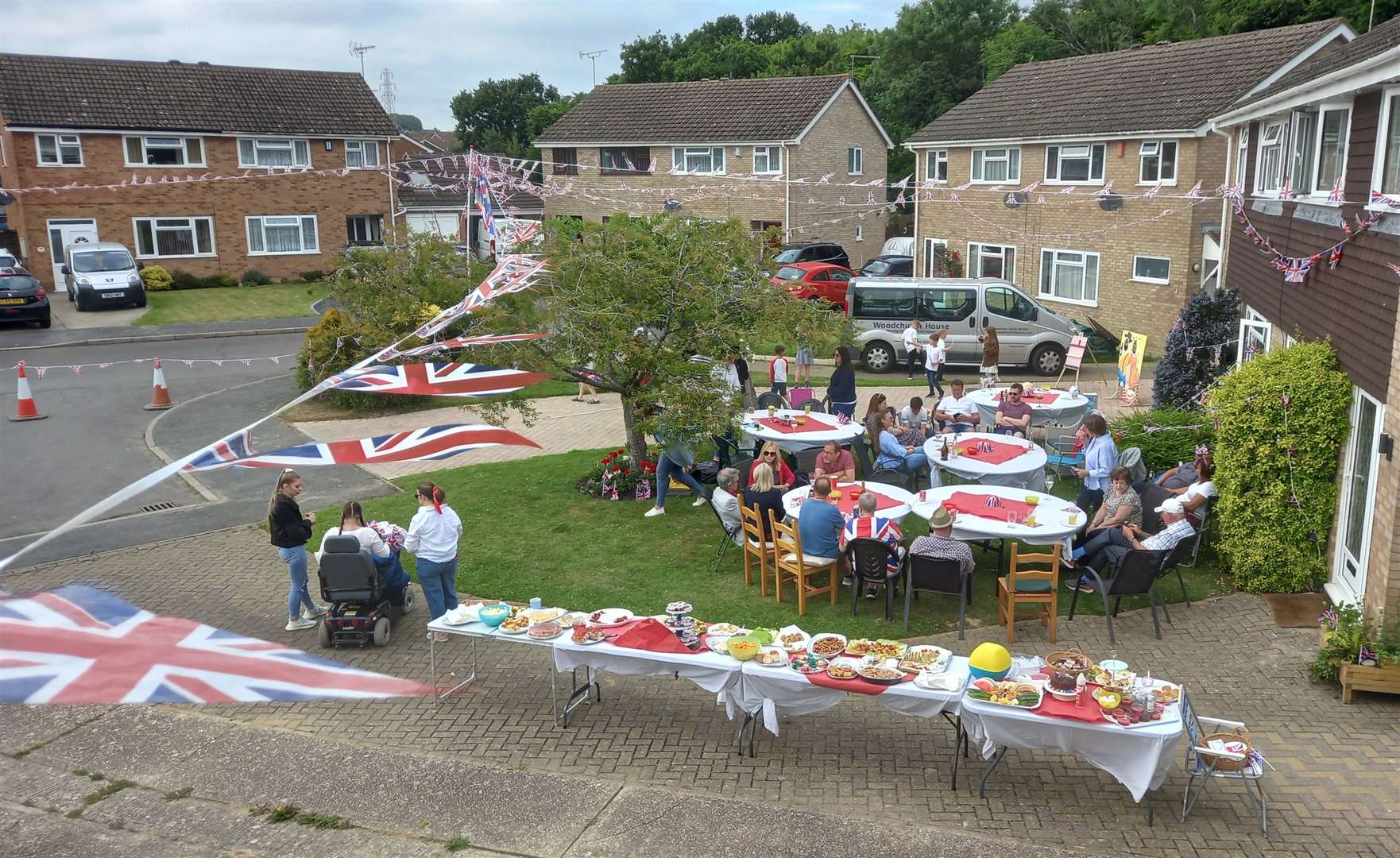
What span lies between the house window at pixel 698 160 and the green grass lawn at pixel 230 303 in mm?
13683

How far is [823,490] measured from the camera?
10.7m

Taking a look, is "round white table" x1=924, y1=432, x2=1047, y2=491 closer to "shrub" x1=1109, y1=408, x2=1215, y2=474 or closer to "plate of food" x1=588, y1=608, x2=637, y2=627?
"shrub" x1=1109, y1=408, x2=1215, y2=474

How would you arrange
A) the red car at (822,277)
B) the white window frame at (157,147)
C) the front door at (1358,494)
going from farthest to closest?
the white window frame at (157,147) < the red car at (822,277) < the front door at (1358,494)

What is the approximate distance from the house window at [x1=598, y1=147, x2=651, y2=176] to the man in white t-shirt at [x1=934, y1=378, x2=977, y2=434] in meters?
27.1

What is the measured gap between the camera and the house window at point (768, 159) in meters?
38.0

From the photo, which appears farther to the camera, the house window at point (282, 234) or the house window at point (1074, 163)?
the house window at point (282, 234)

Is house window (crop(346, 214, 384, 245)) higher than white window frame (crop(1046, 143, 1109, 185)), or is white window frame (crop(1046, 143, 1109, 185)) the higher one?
white window frame (crop(1046, 143, 1109, 185))

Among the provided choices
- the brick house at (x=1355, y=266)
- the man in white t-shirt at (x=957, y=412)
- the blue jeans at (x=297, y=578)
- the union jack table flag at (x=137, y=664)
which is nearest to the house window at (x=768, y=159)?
the man in white t-shirt at (x=957, y=412)

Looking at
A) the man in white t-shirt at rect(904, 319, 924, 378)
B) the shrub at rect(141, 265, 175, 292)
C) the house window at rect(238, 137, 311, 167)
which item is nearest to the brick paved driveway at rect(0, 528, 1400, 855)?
the man in white t-shirt at rect(904, 319, 924, 378)

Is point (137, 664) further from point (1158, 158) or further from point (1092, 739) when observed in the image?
point (1158, 158)

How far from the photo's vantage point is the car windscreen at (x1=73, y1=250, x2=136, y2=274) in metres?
31.8

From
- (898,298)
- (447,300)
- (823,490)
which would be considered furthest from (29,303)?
(823,490)

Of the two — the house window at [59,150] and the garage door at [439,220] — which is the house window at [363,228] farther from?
the house window at [59,150]

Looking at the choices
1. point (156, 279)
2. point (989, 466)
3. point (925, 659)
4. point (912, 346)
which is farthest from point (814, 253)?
point (925, 659)
